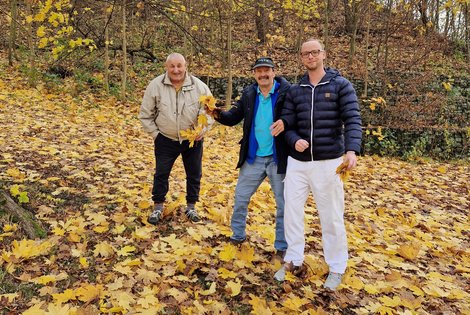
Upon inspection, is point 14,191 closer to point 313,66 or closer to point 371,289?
point 313,66

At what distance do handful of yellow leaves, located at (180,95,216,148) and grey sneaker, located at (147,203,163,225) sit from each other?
3.07 feet

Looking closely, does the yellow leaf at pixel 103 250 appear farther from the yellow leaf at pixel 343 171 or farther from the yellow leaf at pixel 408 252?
the yellow leaf at pixel 408 252

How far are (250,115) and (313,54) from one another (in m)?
0.83

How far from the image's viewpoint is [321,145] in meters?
3.17

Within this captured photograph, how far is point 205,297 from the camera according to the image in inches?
124

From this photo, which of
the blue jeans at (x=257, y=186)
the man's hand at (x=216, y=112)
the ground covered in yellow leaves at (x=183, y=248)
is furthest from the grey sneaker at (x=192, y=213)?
the man's hand at (x=216, y=112)

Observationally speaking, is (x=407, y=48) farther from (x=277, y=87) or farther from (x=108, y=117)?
(x=277, y=87)

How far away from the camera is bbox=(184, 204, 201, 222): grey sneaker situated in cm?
456

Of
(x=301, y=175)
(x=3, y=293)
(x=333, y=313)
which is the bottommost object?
(x=333, y=313)

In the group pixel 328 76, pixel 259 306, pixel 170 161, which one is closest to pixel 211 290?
pixel 259 306

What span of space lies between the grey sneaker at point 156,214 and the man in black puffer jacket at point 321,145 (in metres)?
1.69

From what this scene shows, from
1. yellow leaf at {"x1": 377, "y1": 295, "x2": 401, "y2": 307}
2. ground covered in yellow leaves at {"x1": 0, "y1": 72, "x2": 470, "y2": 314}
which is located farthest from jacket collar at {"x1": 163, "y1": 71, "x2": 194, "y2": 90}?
yellow leaf at {"x1": 377, "y1": 295, "x2": 401, "y2": 307}

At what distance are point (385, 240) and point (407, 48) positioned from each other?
15.0m

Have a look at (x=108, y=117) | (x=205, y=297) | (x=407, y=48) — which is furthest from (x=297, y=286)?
(x=407, y=48)
